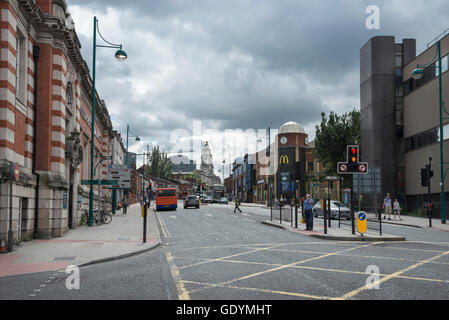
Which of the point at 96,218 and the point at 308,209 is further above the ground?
the point at 308,209

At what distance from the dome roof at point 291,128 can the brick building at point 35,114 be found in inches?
2493

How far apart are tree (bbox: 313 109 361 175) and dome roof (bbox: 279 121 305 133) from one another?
27.8 m

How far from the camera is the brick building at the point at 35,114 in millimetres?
13219

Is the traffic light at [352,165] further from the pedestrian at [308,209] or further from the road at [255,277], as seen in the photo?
the road at [255,277]

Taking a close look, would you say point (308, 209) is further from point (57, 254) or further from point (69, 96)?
point (69, 96)

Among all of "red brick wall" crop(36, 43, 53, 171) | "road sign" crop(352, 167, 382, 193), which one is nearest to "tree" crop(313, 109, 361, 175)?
"road sign" crop(352, 167, 382, 193)

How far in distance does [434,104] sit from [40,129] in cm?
3104

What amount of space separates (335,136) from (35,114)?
3970 cm

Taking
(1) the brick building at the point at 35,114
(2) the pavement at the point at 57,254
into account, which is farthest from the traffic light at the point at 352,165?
(1) the brick building at the point at 35,114

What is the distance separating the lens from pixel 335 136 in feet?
165

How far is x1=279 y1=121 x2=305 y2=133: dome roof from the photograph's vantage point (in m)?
79.7

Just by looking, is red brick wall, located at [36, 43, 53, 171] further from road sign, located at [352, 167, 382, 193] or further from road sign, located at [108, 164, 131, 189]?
road sign, located at [352, 167, 382, 193]
